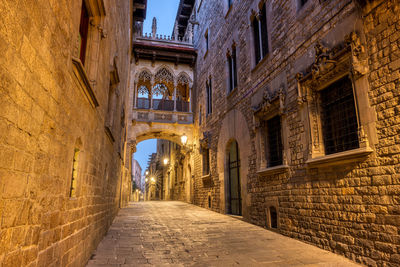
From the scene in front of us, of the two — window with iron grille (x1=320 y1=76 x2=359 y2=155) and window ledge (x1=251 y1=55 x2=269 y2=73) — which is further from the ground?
window ledge (x1=251 y1=55 x2=269 y2=73)

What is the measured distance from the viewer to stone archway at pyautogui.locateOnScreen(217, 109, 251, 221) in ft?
29.6

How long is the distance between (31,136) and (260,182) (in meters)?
6.99

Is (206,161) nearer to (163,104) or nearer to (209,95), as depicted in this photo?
(209,95)

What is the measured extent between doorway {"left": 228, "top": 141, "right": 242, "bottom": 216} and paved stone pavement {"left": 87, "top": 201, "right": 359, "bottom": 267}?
340cm

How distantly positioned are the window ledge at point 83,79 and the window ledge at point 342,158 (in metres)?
4.33

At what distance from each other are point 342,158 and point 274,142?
3090 mm

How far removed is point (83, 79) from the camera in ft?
10.4

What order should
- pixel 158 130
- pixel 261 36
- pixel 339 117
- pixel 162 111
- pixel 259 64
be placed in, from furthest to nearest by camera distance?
pixel 162 111 < pixel 158 130 < pixel 261 36 < pixel 259 64 < pixel 339 117

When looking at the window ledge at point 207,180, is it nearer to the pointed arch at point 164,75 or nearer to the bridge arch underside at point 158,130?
the bridge arch underside at point 158,130

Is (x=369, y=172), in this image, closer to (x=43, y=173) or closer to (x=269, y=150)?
(x=269, y=150)

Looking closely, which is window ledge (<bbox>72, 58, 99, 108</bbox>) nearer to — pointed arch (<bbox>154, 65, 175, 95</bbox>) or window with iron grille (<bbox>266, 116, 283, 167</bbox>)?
window with iron grille (<bbox>266, 116, 283, 167</bbox>)

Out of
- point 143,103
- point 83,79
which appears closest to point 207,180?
point 143,103

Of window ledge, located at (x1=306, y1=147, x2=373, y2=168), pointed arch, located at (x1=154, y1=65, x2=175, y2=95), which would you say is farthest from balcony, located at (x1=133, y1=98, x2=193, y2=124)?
window ledge, located at (x1=306, y1=147, x2=373, y2=168)

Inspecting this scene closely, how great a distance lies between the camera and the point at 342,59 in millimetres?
4992
